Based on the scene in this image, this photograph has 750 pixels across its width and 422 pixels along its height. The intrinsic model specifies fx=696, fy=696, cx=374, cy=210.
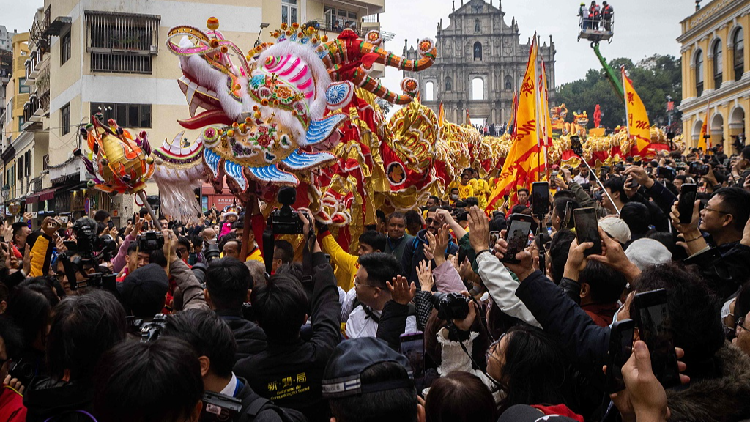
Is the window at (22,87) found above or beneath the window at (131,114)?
above

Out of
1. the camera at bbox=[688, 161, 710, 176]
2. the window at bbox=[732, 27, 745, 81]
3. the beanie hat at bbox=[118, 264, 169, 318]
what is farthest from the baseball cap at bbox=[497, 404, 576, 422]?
the window at bbox=[732, 27, 745, 81]

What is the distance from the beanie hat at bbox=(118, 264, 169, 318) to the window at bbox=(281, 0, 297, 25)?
86.0 ft

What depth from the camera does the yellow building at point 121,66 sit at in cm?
2347

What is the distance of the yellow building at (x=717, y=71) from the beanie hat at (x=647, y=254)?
2697 centimetres

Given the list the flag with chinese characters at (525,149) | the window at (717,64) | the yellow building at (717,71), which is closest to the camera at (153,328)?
the flag with chinese characters at (525,149)

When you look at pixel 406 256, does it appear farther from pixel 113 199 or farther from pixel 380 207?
pixel 113 199

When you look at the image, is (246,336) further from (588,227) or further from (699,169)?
(699,169)

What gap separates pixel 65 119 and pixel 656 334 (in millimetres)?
26578

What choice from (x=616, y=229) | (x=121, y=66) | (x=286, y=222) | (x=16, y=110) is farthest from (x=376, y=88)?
(x=16, y=110)

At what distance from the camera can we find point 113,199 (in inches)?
899

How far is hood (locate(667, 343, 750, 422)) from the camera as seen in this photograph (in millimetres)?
2006

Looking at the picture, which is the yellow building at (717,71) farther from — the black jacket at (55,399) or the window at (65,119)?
the black jacket at (55,399)

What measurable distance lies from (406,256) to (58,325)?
3346mm

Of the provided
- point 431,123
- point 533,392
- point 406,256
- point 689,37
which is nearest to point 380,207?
point 431,123
